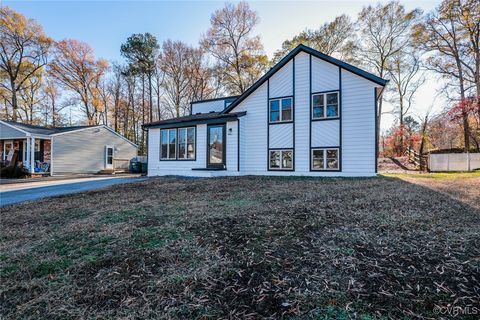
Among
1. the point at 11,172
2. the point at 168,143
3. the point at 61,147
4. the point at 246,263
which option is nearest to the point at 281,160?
the point at 168,143

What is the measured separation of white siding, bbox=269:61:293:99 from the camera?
12008 millimetres

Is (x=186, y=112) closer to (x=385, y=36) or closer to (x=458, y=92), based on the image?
(x=385, y=36)

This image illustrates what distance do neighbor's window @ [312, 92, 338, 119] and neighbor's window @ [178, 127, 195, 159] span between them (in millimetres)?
6386

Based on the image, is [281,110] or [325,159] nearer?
[325,159]

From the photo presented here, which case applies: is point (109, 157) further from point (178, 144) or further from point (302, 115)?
point (302, 115)

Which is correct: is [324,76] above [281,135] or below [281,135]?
above

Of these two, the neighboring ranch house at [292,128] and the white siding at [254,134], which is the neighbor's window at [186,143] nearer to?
the neighboring ranch house at [292,128]

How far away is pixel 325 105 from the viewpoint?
11227mm

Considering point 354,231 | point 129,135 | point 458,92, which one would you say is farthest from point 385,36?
point 129,135

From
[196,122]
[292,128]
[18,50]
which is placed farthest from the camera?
[18,50]

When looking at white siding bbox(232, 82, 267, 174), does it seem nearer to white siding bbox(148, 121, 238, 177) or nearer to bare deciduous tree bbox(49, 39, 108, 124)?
white siding bbox(148, 121, 238, 177)

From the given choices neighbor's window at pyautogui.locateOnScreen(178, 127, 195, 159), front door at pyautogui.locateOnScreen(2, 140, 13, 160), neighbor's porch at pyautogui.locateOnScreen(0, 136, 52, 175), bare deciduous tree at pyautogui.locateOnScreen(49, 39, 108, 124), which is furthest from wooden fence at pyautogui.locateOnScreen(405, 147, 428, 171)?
bare deciduous tree at pyautogui.locateOnScreen(49, 39, 108, 124)

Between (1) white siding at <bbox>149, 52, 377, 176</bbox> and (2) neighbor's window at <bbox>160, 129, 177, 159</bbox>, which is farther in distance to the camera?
(2) neighbor's window at <bbox>160, 129, 177, 159</bbox>

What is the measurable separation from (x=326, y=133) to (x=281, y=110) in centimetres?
246
